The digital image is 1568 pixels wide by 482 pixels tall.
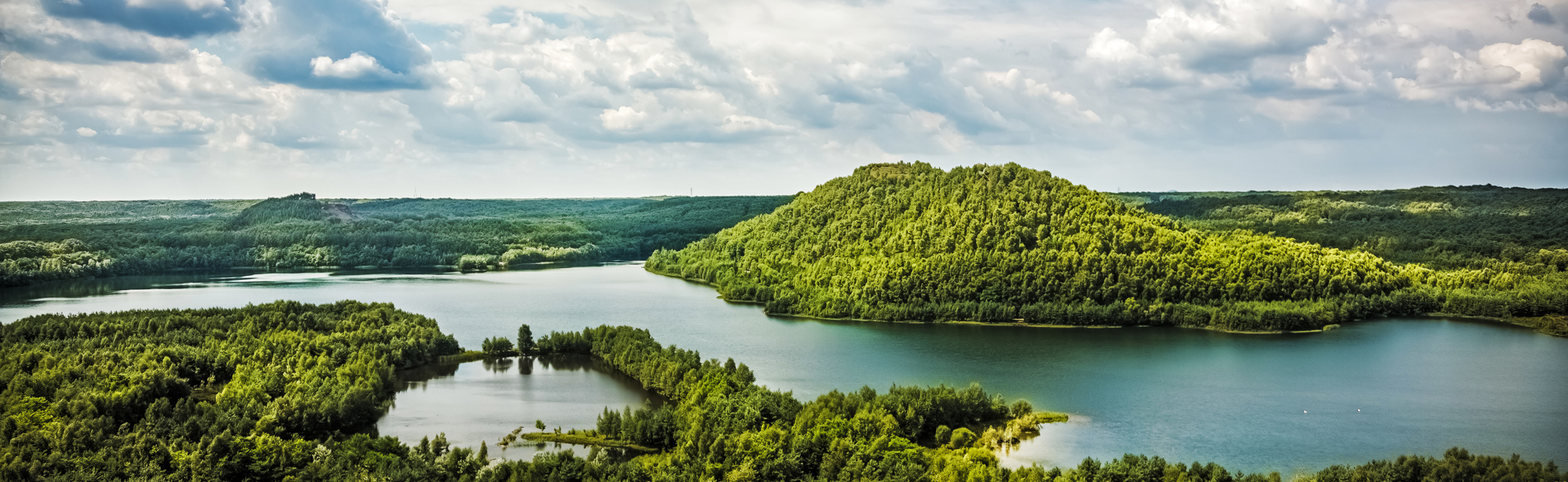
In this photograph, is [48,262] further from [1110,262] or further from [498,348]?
[1110,262]

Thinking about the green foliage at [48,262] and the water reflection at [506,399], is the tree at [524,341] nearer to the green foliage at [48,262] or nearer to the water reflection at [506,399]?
the water reflection at [506,399]

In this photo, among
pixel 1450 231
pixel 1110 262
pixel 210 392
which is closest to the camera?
pixel 210 392

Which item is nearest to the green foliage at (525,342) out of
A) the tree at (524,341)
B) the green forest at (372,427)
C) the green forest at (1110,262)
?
the tree at (524,341)

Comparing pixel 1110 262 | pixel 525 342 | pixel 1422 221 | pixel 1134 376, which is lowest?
pixel 1134 376

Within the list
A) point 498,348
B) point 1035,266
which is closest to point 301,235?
point 498,348

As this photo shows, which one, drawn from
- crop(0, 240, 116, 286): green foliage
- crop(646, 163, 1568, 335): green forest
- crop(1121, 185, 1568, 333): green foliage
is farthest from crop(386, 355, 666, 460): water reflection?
crop(0, 240, 116, 286): green foliage

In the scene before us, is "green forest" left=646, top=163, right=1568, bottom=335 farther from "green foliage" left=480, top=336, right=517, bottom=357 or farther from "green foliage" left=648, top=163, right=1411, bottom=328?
"green foliage" left=480, top=336, right=517, bottom=357
